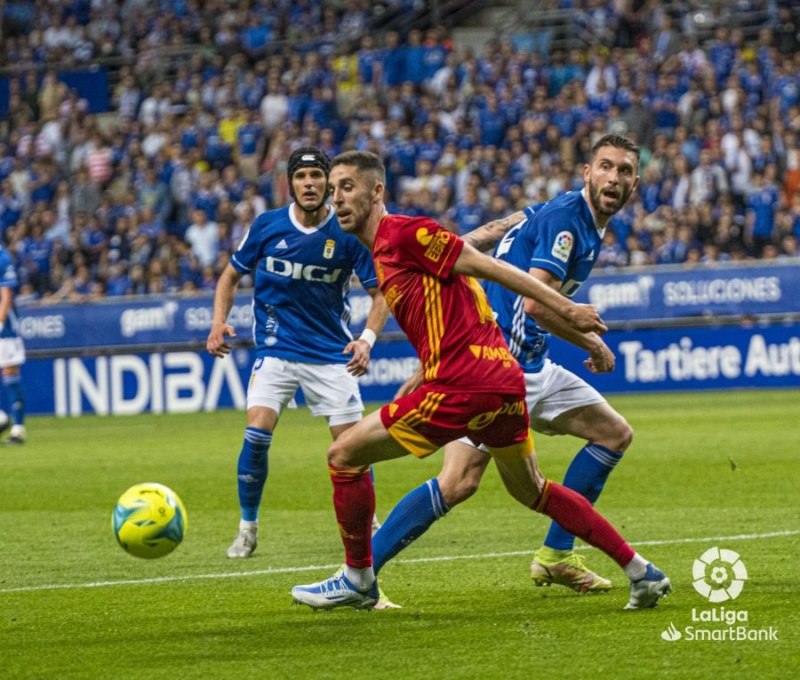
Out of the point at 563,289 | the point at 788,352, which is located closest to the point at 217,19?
the point at 788,352

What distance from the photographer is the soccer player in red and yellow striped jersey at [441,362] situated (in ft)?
20.1

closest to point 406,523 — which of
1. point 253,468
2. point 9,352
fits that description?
point 253,468

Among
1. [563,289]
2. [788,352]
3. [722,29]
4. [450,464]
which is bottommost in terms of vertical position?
[788,352]

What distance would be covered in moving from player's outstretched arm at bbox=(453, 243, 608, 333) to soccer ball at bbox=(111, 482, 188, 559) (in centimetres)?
204

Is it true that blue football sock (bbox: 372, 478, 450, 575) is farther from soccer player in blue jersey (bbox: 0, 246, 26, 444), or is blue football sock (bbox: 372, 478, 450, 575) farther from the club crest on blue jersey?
soccer player in blue jersey (bbox: 0, 246, 26, 444)

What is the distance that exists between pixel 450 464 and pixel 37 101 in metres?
27.5

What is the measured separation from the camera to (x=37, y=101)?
32.9m

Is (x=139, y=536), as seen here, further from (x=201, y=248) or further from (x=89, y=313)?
(x=201, y=248)

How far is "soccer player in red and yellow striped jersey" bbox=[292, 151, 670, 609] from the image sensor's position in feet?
20.1

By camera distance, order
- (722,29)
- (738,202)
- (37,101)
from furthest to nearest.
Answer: (37,101), (722,29), (738,202)

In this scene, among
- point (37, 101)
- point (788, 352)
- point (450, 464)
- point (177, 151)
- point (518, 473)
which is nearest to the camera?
point (518, 473)

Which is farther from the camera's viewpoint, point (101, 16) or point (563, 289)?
point (101, 16)

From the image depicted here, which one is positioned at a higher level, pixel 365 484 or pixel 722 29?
pixel 722 29

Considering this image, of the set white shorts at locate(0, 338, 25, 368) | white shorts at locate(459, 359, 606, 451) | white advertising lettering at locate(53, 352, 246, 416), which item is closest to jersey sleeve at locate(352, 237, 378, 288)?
white shorts at locate(459, 359, 606, 451)
